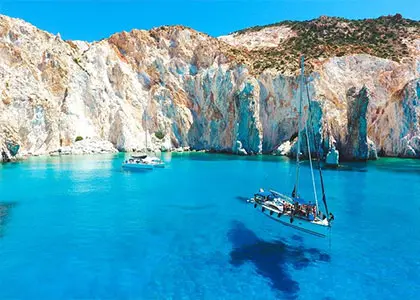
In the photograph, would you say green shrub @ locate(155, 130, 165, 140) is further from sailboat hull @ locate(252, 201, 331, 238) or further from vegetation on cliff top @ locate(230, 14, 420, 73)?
sailboat hull @ locate(252, 201, 331, 238)

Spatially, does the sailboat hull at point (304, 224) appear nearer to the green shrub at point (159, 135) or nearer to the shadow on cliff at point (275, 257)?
the shadow on cliff at point (275, 257)

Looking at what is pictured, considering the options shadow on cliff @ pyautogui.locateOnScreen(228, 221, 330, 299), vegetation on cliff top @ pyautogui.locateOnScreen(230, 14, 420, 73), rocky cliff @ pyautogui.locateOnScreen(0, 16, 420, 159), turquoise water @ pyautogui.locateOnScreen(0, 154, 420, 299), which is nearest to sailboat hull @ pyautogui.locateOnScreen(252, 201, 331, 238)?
turquoise water @ pyautogui.locateOnScreen(0, 154, 420, 299)

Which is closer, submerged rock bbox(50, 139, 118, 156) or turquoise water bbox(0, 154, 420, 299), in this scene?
turquoise water bbox(0, 154, 420, 299)

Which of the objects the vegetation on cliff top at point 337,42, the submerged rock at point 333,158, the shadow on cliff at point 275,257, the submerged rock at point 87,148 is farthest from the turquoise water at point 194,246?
the vegetation on cliff top at point 337,42

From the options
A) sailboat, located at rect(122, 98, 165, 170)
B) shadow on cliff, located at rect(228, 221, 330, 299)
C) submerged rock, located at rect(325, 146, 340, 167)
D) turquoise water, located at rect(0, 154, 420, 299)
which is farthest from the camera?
submerged rock, located at rect(325, 146, 340, 167)

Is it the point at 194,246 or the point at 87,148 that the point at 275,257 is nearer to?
the point at 194,246

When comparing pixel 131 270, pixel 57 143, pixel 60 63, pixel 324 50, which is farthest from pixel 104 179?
pixel 324 50
